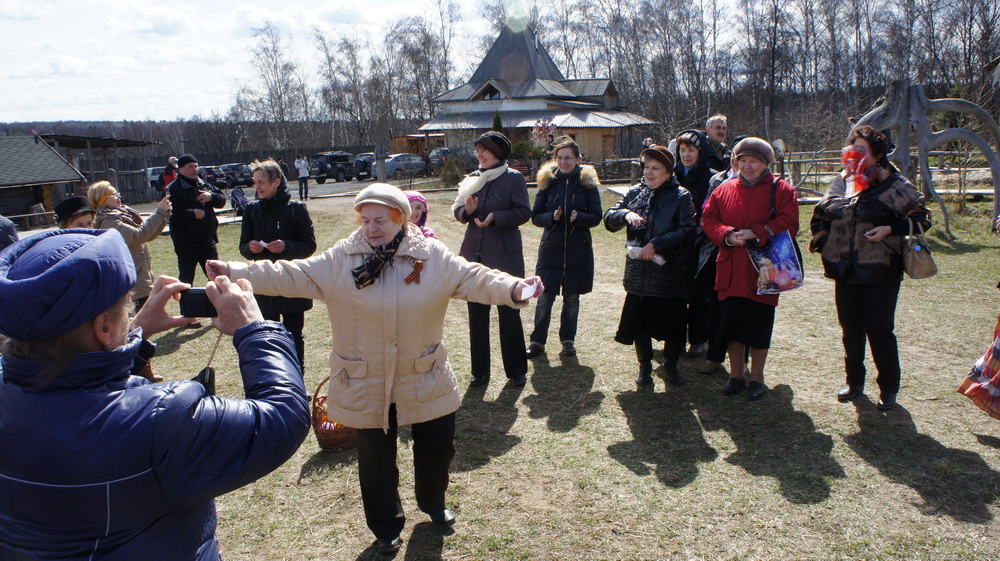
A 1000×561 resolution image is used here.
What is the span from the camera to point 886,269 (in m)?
4.17

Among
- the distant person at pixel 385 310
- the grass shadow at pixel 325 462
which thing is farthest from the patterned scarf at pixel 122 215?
the distant person at pixel 385 310

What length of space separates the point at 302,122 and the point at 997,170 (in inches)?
2073

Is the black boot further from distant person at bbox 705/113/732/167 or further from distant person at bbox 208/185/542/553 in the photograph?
distant person at bbox 208/185/542/553

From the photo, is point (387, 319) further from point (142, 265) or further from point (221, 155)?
point (221, 155)

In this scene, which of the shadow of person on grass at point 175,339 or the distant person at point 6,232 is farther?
the shadow of person on grass at point 175,339

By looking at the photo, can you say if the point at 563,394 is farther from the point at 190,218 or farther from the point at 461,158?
the point at 461,158

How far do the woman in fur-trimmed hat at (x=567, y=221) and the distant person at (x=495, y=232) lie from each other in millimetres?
352

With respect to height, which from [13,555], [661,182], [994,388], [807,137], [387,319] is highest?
[807,137]

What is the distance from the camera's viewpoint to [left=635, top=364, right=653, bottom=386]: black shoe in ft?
16.3

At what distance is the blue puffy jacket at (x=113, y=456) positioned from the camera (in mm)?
1334

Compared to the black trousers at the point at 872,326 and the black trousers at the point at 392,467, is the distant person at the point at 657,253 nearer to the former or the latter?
the black trousers at the point at 872,326

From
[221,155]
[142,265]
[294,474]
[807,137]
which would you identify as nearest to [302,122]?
[221,155]

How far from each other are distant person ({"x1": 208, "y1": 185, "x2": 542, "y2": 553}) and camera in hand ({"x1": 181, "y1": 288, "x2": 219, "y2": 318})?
746mm

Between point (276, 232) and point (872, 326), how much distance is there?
4116mm
